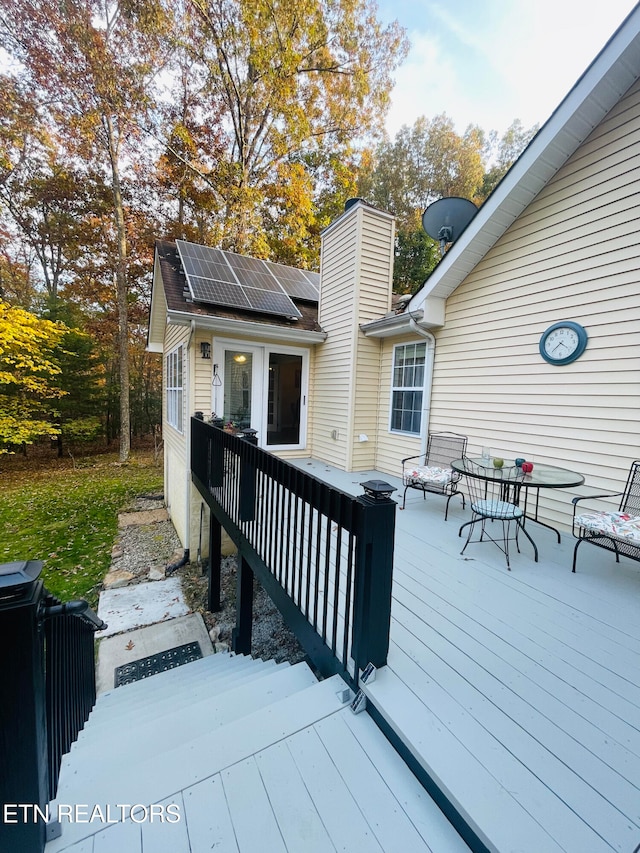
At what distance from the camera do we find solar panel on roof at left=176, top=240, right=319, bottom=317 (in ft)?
18.4

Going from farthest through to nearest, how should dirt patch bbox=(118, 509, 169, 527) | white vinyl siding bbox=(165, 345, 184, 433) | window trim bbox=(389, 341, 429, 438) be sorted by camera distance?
dirt patch bbox=(118, 509, 169, 527) → white vinyl siding bbox=(165, 345, 184, 433) → window trim bbox=(389, 341, 429, 438)

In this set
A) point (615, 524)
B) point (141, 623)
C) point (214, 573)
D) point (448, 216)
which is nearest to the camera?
point (615, 524)

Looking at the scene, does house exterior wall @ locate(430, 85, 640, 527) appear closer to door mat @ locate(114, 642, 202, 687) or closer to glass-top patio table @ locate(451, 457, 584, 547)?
glass-top patio table @ locate(451, 457, 584, 547)

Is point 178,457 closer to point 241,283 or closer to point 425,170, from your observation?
point 241,283

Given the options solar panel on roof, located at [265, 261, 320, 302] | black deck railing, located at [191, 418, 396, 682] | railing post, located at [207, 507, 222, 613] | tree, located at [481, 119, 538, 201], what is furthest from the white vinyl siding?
tree, located at [481, 119, 538, 201]

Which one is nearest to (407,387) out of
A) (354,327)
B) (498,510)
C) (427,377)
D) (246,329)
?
(427,377)

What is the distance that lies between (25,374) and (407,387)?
1142 cm

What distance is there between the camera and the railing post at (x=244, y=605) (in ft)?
11.7

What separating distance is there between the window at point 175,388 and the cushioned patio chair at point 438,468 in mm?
4204

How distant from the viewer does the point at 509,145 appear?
15531 mm

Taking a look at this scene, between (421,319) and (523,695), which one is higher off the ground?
(421,319)

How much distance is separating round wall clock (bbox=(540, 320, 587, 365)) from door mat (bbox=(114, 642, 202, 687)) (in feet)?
16.6

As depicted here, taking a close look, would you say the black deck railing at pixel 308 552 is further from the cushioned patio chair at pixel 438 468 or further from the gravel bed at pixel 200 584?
the cushioned patio chair at pixel 438 468

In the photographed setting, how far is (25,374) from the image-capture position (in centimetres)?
1052
